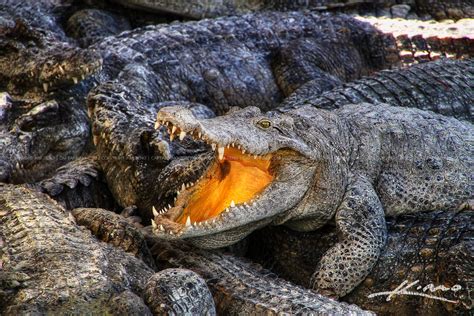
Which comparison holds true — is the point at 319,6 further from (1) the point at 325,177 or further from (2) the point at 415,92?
(1) the point at 325,177

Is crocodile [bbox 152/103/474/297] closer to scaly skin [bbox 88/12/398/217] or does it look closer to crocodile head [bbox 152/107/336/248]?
crocodile head [bbox 152/107/336/248]

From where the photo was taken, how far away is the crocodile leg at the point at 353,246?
3416 millimetres

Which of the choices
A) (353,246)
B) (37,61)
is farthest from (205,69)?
(353,246)

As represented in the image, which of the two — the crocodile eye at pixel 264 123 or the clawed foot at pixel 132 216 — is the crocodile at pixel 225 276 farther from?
the crocodile eye at pixel 264 123

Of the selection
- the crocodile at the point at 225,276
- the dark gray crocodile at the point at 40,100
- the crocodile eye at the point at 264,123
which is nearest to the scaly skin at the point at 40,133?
the dark gray crocodile at the point at 40,100

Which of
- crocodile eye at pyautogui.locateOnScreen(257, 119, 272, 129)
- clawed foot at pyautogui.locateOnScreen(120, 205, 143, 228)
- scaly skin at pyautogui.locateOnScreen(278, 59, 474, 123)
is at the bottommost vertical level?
clawed foot at pyautogui.locateOnScreen(120, 205, 143, 228)

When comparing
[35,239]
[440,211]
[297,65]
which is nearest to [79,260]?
[35,239]

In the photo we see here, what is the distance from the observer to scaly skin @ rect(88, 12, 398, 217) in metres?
4.34

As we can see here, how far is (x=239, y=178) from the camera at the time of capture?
364cm

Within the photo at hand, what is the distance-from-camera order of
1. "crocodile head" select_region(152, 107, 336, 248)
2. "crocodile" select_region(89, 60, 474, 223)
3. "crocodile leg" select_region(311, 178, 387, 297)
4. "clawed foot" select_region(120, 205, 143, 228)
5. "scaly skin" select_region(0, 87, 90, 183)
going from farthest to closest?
"scaly skin" select_region(0, 87, 90, 183) < "crocodile" select_region(89, 60, 474, 223) < "clawed foot" select_region(120, 205, 143, 228) < "crocodile leg" select_region(311, 178, 387, 297) < "crocodile head" select_region(152, 107, 336, 248)

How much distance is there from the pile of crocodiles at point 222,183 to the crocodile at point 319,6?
0.66m

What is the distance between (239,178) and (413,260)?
77 cm

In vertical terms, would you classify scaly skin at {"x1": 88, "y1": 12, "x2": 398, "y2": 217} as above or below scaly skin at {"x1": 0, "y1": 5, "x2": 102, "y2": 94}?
below

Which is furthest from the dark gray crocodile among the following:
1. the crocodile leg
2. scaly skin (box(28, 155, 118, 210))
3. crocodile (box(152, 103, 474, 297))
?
the crocodile leg
